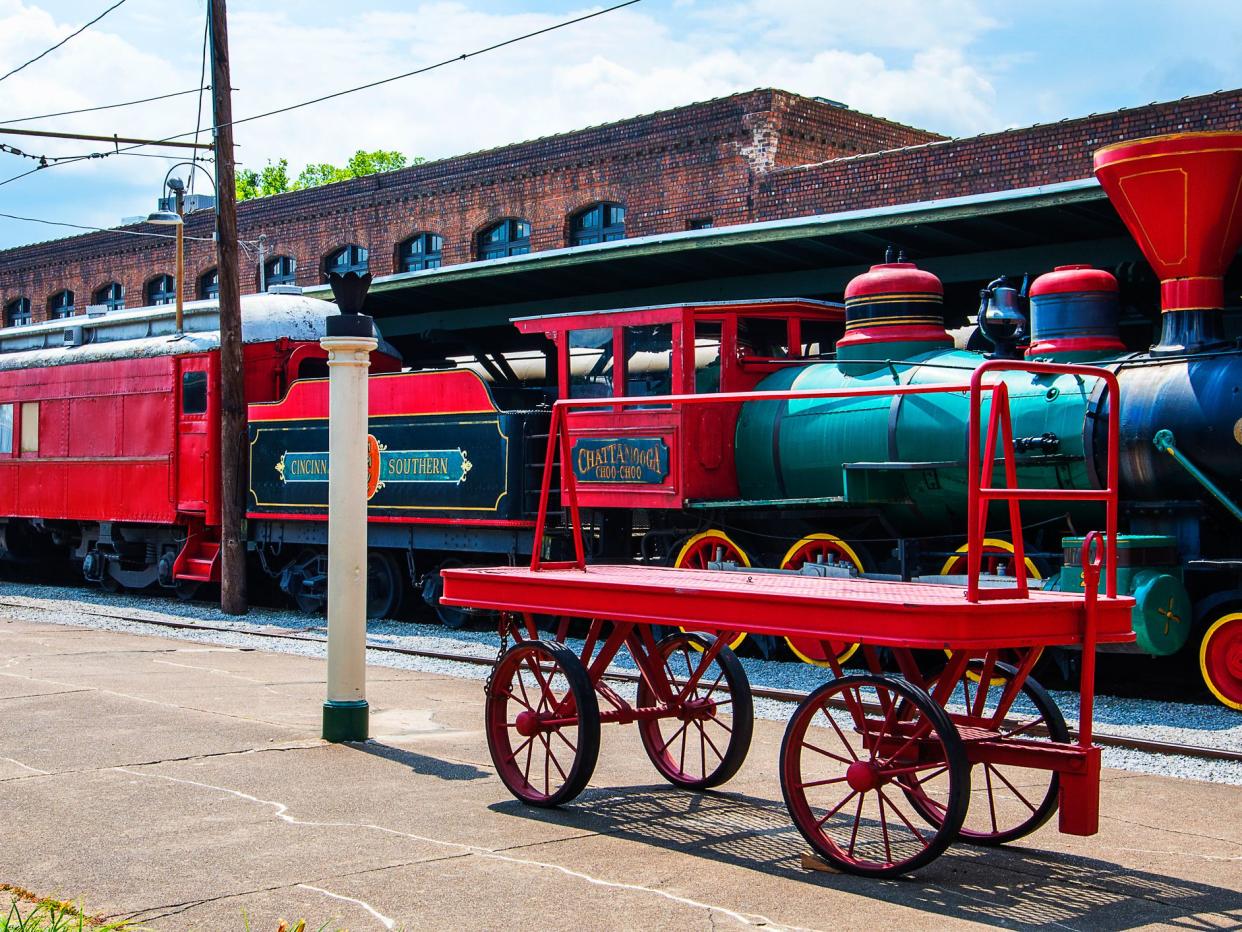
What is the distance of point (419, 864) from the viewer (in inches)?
206

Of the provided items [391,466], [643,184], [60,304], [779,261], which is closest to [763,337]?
[779,261]

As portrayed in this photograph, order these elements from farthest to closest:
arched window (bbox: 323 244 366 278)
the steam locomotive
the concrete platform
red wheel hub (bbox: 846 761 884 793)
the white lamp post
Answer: arched window (bbox: 323 244 366 278) → the steam locomotive → the white lamp post → red wheel hub (bbox: 846 761 884 793) → the concrete platform

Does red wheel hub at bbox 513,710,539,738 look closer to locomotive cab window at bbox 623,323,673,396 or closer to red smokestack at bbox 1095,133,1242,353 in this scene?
red smokestack at bbox 1095,133,1242,353

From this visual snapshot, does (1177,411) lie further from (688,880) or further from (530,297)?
(530,297)

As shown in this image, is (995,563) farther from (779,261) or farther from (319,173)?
(319,173)

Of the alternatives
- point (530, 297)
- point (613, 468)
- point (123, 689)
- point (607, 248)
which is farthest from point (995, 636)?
point (530, 297)

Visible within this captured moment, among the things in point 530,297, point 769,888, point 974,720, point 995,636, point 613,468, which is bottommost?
point 769,888

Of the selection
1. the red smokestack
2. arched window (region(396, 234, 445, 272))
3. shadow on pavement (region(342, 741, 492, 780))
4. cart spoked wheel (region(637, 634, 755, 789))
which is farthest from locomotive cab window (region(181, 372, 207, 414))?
cart spoked wheel (region(637, 634, 755, 789))

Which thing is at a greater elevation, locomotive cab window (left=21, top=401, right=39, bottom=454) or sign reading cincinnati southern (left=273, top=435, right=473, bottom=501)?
locomotive cab window (left=21, top=401, right=39, bottom=454)

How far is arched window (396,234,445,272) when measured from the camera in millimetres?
28609

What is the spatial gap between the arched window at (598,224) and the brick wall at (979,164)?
4064 mm

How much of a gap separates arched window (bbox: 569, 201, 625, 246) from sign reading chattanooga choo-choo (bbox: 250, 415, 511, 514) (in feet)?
33.2

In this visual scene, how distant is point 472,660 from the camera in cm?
1163

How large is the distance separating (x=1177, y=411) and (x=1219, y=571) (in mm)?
1062
